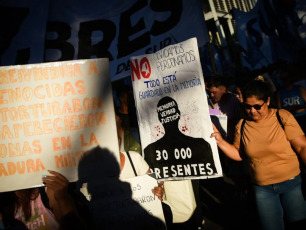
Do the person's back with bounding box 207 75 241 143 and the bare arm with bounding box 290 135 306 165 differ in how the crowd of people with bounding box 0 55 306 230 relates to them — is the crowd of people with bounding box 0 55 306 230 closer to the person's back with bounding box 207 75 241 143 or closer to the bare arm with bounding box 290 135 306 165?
the bare arm with bounding box 290 135 306 165

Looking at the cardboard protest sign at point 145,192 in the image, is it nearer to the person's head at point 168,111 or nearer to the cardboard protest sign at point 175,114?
the cardboard protest sign at point 175,114

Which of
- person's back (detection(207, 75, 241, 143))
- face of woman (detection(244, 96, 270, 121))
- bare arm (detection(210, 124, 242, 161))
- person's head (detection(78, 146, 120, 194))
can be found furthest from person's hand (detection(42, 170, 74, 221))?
person's back (detection(207, 75, 241, 143))

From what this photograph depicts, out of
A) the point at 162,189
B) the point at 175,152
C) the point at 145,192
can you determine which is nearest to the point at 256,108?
the point at 175,152

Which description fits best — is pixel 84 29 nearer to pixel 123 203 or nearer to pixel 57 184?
pixel 57 184

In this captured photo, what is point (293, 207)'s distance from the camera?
204 centimetres

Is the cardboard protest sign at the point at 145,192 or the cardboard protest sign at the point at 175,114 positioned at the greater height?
the cardboard protest sign at the point at 175,114

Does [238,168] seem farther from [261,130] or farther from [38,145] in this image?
[38,145]

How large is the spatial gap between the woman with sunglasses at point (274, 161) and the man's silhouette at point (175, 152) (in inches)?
9.2

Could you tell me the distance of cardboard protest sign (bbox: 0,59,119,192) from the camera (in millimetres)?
1846

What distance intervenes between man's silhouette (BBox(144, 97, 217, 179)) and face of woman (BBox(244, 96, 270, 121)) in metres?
0.54

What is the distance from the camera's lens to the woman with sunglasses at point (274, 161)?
2039 mm

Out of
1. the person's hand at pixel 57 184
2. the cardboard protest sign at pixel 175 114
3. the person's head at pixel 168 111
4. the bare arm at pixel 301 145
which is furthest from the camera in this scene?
the person's head at pixel 168 111

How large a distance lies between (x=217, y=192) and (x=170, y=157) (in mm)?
2486

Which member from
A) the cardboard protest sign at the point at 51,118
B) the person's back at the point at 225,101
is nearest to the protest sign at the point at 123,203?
the cardboard protest sign at the point at 51,118
